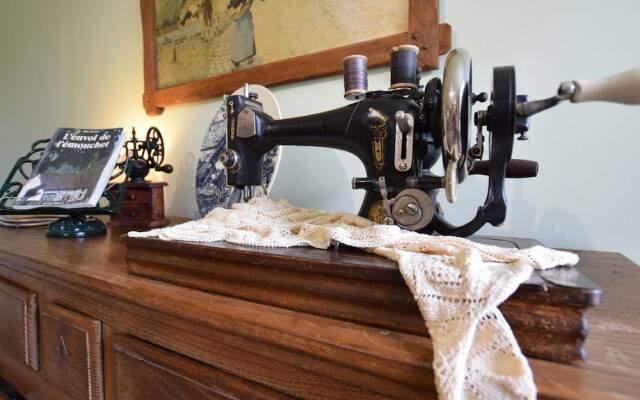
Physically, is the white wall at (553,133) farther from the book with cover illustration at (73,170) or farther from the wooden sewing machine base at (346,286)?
the book with cover illustration at (73,170)

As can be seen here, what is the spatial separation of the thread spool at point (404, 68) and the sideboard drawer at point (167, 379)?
470 millimetres

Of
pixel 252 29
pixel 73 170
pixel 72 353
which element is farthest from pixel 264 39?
pixel 72 353

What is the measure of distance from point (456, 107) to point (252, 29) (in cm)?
86

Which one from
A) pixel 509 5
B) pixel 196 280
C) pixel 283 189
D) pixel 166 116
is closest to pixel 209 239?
pixel 196 280

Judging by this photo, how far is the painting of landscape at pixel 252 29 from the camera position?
2.85 ft

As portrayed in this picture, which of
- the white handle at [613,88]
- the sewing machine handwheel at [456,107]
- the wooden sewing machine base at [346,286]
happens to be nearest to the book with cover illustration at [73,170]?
the wooden sewing machine base at [346,286]

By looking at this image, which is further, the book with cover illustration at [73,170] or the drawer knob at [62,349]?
the book with cover illustration at [73,170]

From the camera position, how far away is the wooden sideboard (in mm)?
306

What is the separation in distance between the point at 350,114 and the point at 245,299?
0.34m

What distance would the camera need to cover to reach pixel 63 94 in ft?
5.70

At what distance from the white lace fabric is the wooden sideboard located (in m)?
0.03

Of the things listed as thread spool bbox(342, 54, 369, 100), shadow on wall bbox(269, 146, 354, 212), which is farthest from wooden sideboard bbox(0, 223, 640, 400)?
shadow on wall bbox(269, 146, 354, 212)

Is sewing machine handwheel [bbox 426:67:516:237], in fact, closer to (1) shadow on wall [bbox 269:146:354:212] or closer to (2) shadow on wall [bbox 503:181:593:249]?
(2) shadow on wall [bbox 503:181:593:249]

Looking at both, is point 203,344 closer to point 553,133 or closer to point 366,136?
point 366,136
